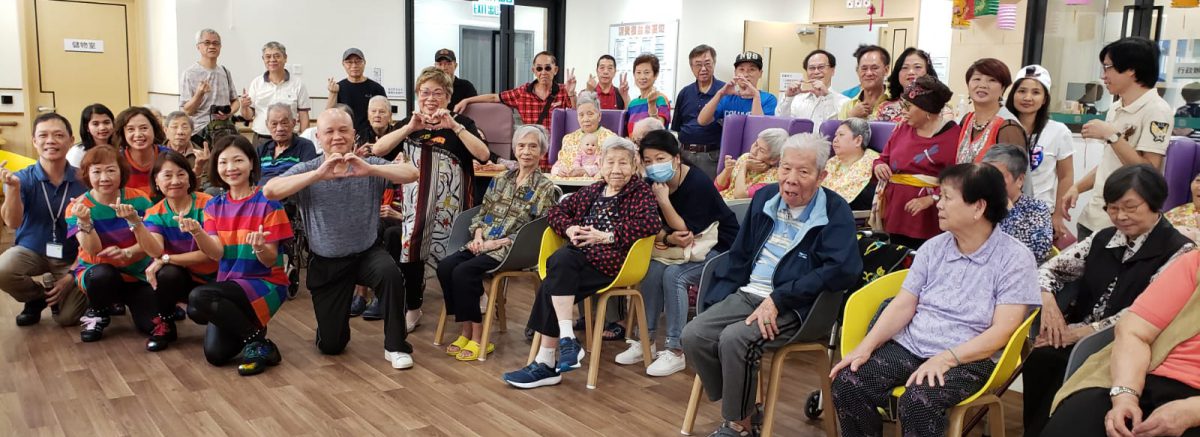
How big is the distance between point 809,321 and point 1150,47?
6.22ft

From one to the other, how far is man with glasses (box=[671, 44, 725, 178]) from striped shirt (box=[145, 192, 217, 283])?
9.58 feet

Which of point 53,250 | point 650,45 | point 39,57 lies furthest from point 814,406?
point 39,57

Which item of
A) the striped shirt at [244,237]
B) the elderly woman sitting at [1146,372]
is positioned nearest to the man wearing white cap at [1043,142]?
the elderly woman sitting at [1146,372]

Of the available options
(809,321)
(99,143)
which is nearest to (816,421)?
(809,321)

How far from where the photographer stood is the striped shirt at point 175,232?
4387 millimetres

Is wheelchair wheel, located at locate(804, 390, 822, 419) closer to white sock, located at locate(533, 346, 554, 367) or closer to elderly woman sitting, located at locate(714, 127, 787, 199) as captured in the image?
white sock, located at locate(533, 346, 554, 367)

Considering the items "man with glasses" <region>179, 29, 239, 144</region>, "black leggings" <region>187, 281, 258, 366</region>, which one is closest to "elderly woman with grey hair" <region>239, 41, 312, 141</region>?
"man with glasses" <region>179, 29, 239, 144</region>

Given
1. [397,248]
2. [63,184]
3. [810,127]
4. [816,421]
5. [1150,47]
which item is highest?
[1150,47]

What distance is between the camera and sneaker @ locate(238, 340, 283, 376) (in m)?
3.96

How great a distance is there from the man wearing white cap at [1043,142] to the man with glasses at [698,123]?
233 centimetres

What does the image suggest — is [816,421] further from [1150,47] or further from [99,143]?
[99,143]

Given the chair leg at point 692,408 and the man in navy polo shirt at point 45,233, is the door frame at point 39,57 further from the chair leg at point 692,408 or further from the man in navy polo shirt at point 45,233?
the chair leg at point 692,408

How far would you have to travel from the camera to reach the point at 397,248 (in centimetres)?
513

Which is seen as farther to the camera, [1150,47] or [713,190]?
[713,190]
